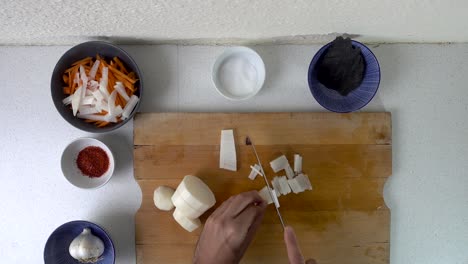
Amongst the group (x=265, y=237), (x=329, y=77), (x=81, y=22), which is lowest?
(x=265, y=237)

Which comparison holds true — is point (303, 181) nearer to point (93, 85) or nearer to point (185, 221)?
point (185, 221)

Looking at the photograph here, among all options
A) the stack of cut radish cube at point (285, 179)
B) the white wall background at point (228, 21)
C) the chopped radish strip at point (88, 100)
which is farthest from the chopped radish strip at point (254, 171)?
the chopped radish strip at point (88, 100)

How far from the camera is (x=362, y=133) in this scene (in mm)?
1039

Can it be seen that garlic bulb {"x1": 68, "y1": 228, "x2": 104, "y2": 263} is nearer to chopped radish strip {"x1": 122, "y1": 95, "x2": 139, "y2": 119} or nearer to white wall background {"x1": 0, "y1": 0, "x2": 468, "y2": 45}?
chopped radish strip {"x1": 122, "y1": 95, "x2": 139, "y2": 119}

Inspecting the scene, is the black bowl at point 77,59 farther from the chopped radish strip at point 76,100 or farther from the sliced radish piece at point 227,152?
the sliced radish piece at point 227,152

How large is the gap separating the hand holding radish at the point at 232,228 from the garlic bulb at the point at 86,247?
260 mm

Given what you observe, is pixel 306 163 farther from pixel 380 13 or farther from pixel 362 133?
pixel 380 13

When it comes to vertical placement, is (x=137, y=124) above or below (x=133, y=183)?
above


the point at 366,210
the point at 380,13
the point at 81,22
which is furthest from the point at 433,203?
the point at 81,22

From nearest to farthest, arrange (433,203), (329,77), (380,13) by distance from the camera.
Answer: (380,13), (329,77), (433,203)

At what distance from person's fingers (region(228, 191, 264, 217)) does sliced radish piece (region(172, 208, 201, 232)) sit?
4.2 inches

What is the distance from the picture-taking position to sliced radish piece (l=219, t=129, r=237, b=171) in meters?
1.02

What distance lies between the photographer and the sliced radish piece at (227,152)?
1018 mm

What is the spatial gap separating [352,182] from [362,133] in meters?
0.14
